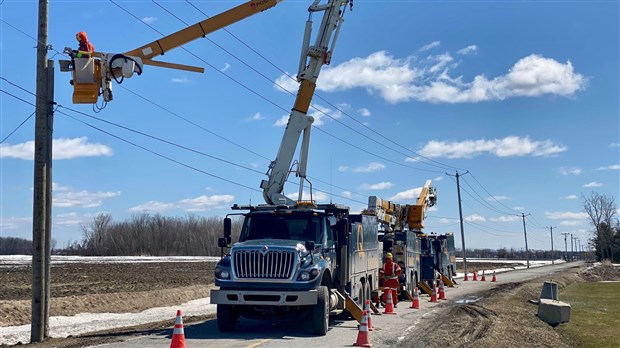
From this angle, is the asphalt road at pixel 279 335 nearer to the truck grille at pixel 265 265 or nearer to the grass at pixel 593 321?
the truck grille at pixel 265 265

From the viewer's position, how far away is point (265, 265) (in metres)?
13.5

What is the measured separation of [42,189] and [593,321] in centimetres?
1646

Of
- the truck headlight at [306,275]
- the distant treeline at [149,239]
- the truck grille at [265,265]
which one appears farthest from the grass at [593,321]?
the distant treeline at [149,239]

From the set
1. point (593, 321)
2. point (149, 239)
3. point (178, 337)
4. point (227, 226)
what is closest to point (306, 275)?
point (227, 226)

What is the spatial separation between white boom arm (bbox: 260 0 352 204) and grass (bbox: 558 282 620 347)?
30.3 feet

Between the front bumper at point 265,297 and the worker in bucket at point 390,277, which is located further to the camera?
the worker in bucket at point 390,277

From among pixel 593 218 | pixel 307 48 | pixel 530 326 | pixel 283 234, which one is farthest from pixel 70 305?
pixel 593 218

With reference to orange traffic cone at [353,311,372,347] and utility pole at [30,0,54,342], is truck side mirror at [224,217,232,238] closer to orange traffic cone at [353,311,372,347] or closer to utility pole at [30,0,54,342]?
utility pole at [30,0,54,342]

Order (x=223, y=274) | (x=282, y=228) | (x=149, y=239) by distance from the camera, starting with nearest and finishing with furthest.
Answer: (x=223, y=274)
(x=282, y=228)
(x=149, y=239)

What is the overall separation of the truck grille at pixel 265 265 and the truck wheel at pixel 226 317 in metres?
0.98

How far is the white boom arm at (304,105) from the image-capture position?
2092 cm

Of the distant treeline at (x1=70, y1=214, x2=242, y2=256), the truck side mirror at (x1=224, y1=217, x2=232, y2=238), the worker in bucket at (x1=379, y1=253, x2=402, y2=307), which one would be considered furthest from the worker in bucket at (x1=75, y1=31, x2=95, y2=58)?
the distant treeline at (x1=70, y1=214, x2=242, y2=256)

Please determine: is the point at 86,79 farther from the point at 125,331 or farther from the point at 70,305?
the point at 70,305

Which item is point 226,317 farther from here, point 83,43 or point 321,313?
point 83,43
